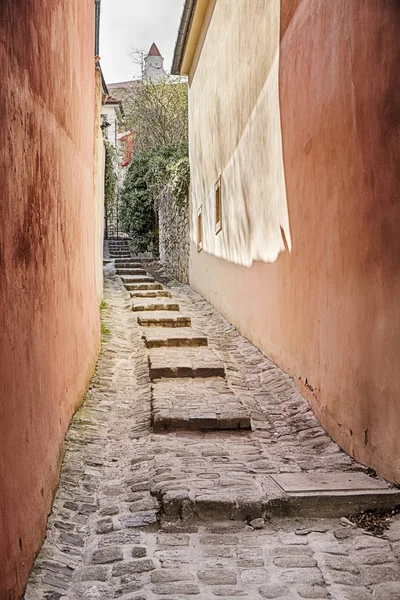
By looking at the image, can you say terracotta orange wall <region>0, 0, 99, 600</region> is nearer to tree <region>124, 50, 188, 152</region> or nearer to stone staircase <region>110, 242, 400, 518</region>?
stone staircase <region>110, 242, 400, 518</region>

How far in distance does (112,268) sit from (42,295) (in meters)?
12.3

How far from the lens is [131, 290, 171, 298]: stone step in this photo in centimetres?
1213

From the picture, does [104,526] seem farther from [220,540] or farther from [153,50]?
[153,50]

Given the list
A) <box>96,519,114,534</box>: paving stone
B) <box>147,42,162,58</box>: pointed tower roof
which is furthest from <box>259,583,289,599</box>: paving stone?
<box>147,42,162,58</box>: pointed tower roof

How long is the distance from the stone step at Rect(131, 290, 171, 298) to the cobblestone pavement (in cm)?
592

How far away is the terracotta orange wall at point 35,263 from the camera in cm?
281

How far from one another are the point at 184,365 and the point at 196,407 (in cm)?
130

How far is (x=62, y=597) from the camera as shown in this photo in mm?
3000

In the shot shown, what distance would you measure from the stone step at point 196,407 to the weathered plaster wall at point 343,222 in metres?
0.73

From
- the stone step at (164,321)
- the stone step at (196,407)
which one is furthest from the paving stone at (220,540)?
the stone step at (164,321)

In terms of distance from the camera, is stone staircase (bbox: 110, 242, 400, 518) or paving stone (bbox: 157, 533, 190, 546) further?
stone staircase (bbox: 110, 242, 400, 518)

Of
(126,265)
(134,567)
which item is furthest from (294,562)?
(126,265)

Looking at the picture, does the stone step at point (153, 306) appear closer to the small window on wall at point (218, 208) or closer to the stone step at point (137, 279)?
the small window on wall at point (218, 208)

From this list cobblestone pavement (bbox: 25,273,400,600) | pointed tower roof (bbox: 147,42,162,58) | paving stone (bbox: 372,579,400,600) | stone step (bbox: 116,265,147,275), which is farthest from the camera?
pointed tower roof (bbox: 147,42,162,58)
